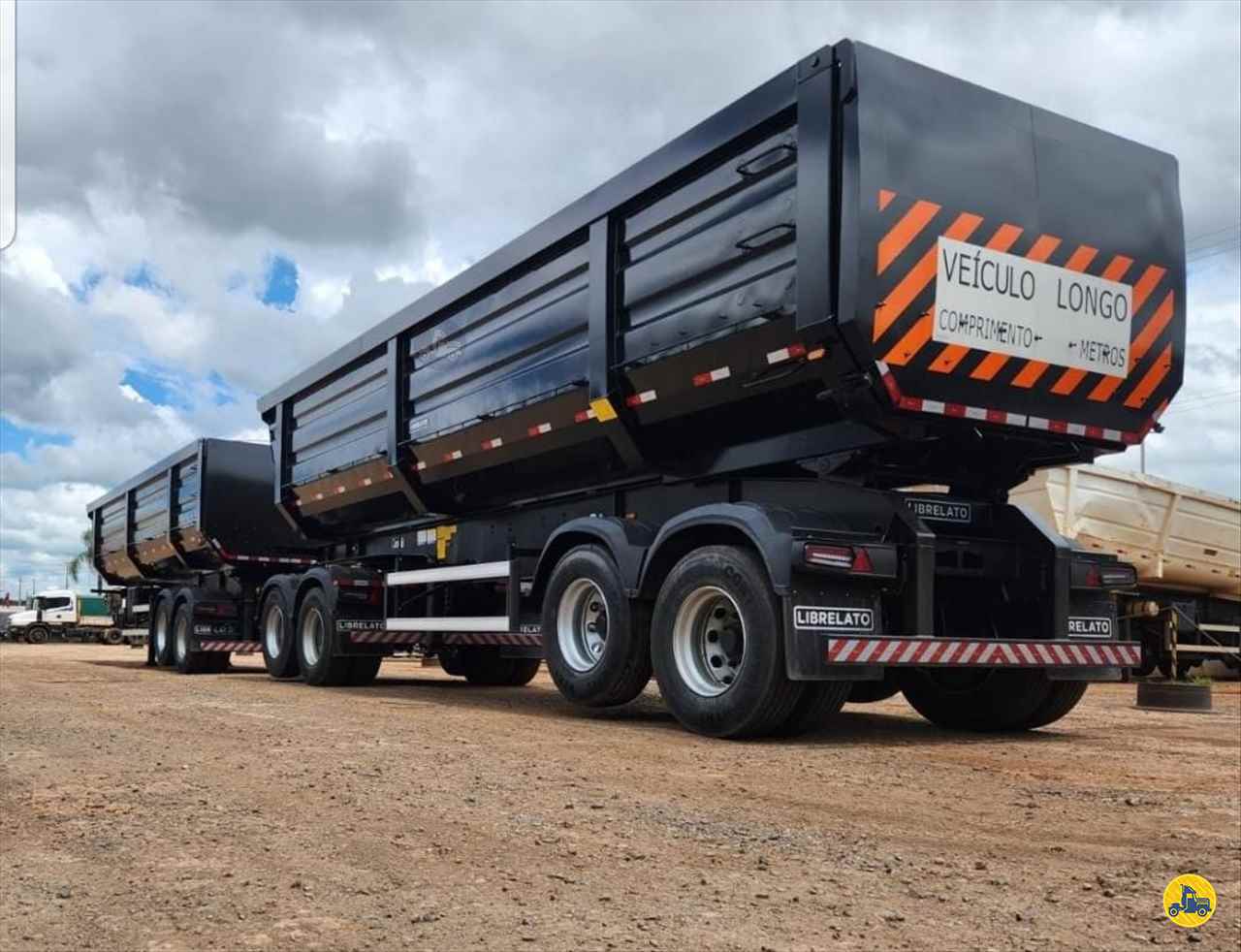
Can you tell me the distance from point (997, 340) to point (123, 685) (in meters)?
9.87

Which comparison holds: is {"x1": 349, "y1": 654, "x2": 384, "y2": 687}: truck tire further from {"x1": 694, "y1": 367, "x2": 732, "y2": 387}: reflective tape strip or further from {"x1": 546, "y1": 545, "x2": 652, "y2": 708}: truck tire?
{"x1": 694, "y1": 367, "x2": 732, "y2": 387}: reflective tape strip

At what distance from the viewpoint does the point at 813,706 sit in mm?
6848

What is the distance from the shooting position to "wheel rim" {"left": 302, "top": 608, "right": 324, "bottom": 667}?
12938 mm

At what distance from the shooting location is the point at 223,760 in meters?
5.92

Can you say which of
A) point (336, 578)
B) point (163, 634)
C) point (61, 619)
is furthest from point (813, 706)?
point (61, 619)

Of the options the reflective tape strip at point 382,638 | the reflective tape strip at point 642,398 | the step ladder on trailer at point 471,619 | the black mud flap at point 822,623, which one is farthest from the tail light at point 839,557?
the reflective tape strip at point 382,638

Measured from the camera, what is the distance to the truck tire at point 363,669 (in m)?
12.8

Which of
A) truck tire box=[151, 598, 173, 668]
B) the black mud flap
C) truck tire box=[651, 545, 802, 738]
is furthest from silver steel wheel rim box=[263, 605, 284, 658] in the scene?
the black mud flap

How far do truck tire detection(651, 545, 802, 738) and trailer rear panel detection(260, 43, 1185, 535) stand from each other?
92cm

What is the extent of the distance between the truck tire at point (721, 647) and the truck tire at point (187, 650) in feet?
37.3

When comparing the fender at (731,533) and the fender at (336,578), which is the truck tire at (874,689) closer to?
Result: the fender at (731,533)

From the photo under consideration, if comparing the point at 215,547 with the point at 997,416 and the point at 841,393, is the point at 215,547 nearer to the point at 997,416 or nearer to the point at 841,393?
the point at 841,393

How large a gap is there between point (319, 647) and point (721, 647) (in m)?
6.90

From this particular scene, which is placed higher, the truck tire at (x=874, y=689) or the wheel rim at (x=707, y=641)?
the wheel rim at (x=707, y=641)
